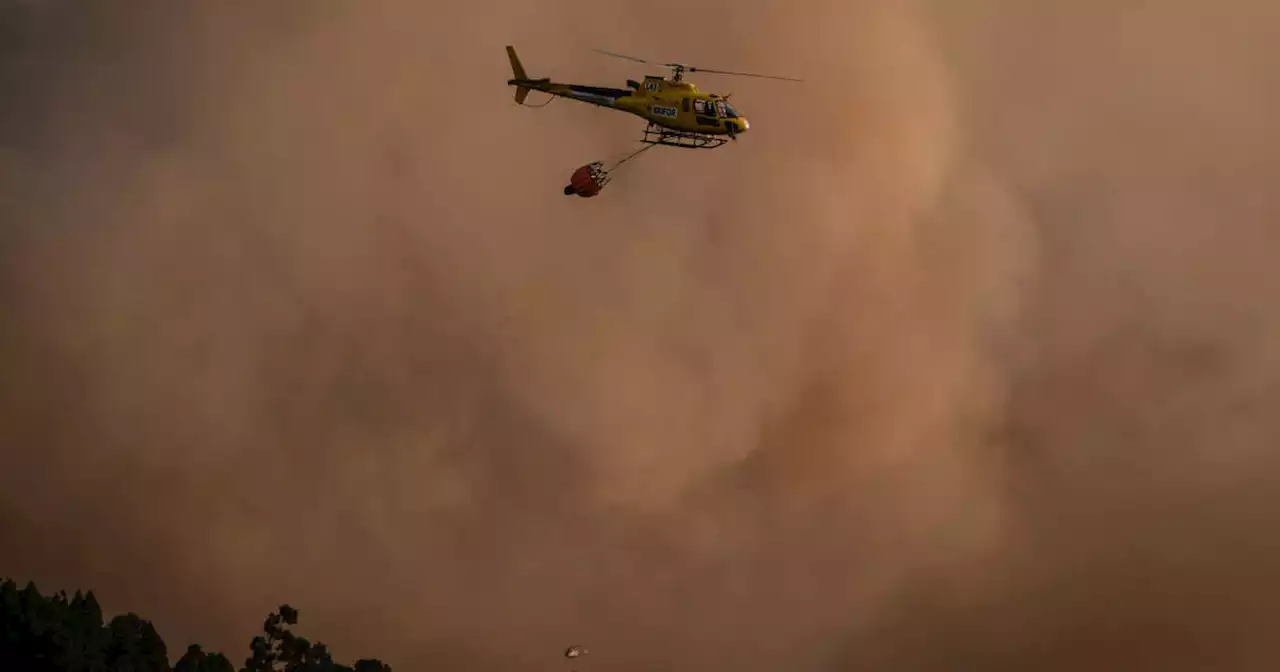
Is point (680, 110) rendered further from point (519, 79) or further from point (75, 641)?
point (75, 641)

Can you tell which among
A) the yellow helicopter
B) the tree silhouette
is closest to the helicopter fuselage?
the yellow helicopter

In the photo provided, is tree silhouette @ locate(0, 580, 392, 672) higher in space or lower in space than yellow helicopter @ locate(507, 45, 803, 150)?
lower

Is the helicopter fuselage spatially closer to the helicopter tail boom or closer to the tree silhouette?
the helicopter tail boom

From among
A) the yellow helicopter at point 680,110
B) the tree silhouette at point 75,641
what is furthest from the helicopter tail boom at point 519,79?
the tree silhouette at point 75,641

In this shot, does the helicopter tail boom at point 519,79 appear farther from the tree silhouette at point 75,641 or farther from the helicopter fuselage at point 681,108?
the tree silhouette at point 75,641

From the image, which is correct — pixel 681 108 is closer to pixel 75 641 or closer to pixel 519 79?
pixel 519 79

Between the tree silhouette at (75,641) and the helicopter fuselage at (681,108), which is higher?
the helicopter fuselage at (681,108)

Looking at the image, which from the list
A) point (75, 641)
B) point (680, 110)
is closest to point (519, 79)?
point (680, 110)

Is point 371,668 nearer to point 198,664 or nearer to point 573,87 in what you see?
point 198,664

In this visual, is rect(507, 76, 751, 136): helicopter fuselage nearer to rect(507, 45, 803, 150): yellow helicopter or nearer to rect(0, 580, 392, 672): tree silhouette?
rect(507, 45, 803, 150): yellow helicopter

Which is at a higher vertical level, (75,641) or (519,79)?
(519,79)

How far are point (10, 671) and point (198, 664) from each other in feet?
50.3

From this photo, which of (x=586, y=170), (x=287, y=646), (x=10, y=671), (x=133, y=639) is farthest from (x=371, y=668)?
(x=586, y=170)

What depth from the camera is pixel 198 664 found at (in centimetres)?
13288
